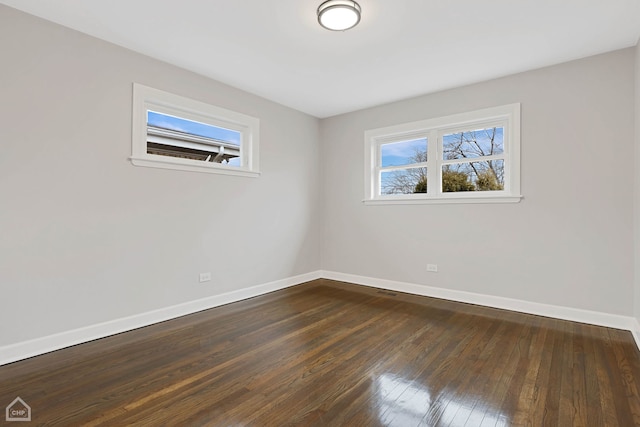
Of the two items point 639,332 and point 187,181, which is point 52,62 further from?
point 639,332

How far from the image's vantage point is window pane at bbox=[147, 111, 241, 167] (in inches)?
132

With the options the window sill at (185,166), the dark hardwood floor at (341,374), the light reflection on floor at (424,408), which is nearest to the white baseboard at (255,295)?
the dark hardwood floor at (341,374)

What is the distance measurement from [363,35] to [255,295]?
129 inches

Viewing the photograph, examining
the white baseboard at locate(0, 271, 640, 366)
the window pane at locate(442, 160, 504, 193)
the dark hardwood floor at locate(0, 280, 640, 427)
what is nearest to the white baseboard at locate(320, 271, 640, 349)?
the white baseboard at locate(0, 271, 640, 366)

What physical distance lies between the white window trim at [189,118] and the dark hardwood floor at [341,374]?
65.8 inches

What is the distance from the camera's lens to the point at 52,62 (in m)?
2.59

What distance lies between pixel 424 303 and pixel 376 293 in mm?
689

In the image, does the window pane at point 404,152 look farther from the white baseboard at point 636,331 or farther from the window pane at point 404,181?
the white baseboard at point 636,331

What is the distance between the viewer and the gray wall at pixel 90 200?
243 centimetres

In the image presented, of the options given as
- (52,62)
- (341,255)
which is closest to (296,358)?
(341,255)

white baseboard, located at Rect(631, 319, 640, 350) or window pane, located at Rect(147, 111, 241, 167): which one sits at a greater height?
window pane, located at Rect(147, 111, 241, 167)

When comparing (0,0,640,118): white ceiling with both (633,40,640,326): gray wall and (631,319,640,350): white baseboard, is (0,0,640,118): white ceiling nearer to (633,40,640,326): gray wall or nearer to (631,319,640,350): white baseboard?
(633,40,640,326): gray wall

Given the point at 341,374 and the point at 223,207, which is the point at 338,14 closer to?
the point at 223,207

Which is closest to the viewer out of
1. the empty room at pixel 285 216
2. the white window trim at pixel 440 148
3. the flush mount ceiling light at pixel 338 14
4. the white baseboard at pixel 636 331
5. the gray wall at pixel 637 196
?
the empty room at pixel 285 216
